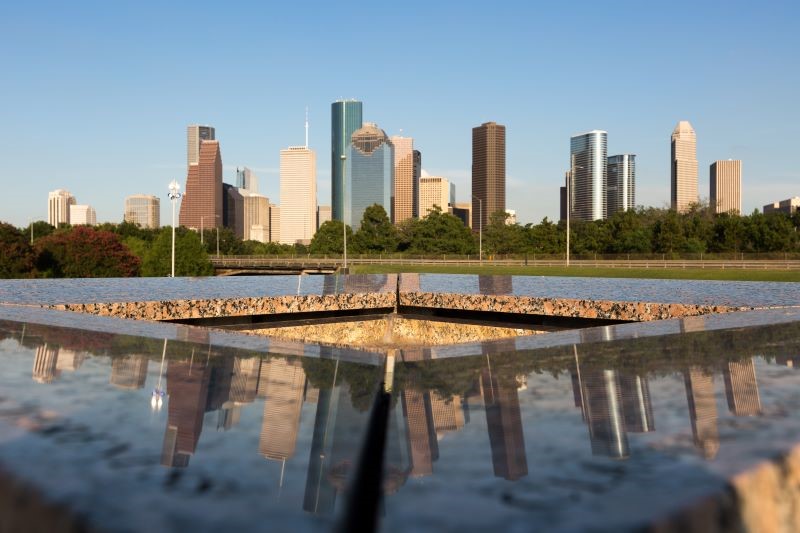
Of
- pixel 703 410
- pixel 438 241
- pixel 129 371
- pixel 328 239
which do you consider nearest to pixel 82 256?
pixel 328 239

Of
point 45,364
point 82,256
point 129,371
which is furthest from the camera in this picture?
point 82,256

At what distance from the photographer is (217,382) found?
158cm

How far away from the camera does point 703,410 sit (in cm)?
128

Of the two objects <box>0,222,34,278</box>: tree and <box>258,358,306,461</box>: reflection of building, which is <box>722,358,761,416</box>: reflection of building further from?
<box>0,222,34,278</box>: tree

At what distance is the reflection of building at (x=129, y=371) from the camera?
159cm

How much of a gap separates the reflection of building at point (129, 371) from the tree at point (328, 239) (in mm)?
95307

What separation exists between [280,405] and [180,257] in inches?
2517

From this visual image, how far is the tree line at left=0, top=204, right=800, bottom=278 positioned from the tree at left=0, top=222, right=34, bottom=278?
74 mm

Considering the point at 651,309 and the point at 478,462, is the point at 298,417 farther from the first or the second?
the point at 651,309

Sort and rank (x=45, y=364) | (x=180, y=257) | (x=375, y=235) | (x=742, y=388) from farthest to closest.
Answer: (x=375, y=235)
(x=180, y=257)
(x=45, y=364)
(x=742, y=388)

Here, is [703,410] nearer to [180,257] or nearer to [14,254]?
[180,257]

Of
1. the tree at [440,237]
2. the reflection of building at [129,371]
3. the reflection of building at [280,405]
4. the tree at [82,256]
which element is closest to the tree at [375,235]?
the tree at [440,237]

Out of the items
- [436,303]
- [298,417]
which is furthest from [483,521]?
[436,303]

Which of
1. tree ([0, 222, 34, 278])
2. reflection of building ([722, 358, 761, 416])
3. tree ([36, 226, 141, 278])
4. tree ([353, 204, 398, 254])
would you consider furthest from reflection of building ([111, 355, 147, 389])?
tree ([353, 204, 398, 254])
